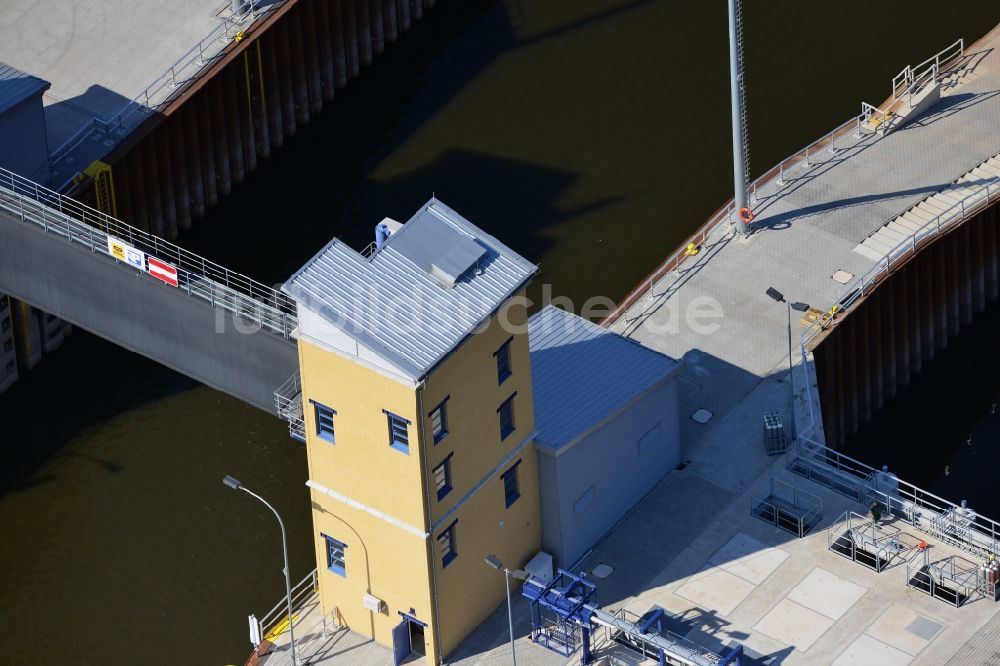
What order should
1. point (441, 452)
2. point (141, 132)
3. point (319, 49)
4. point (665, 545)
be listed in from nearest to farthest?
point (441, 452)
point (665, 545)
point (141, 132)
point (319, 49)

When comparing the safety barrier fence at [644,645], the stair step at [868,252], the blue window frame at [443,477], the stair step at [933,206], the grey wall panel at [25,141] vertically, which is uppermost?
the grey wall panel at [25,141]

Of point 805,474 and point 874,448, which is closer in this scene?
point 805,474

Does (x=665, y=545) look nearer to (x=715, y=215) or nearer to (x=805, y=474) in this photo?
(x=805, y=474)

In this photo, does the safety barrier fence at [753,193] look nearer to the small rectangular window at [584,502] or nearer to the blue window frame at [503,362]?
the small rectangular window at [584,502]

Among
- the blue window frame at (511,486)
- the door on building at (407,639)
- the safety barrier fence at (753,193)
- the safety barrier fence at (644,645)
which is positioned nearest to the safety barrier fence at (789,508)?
the safety barrier fence at (644,645)

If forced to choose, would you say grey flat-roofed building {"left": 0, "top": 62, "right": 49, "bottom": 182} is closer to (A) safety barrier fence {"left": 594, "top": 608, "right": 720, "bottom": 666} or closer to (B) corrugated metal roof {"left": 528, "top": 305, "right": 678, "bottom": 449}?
(B) corrugated metal roof {"left": 528, "top": 305, "right": 678, "bottom": 449}

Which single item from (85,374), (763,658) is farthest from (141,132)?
(763,658)
